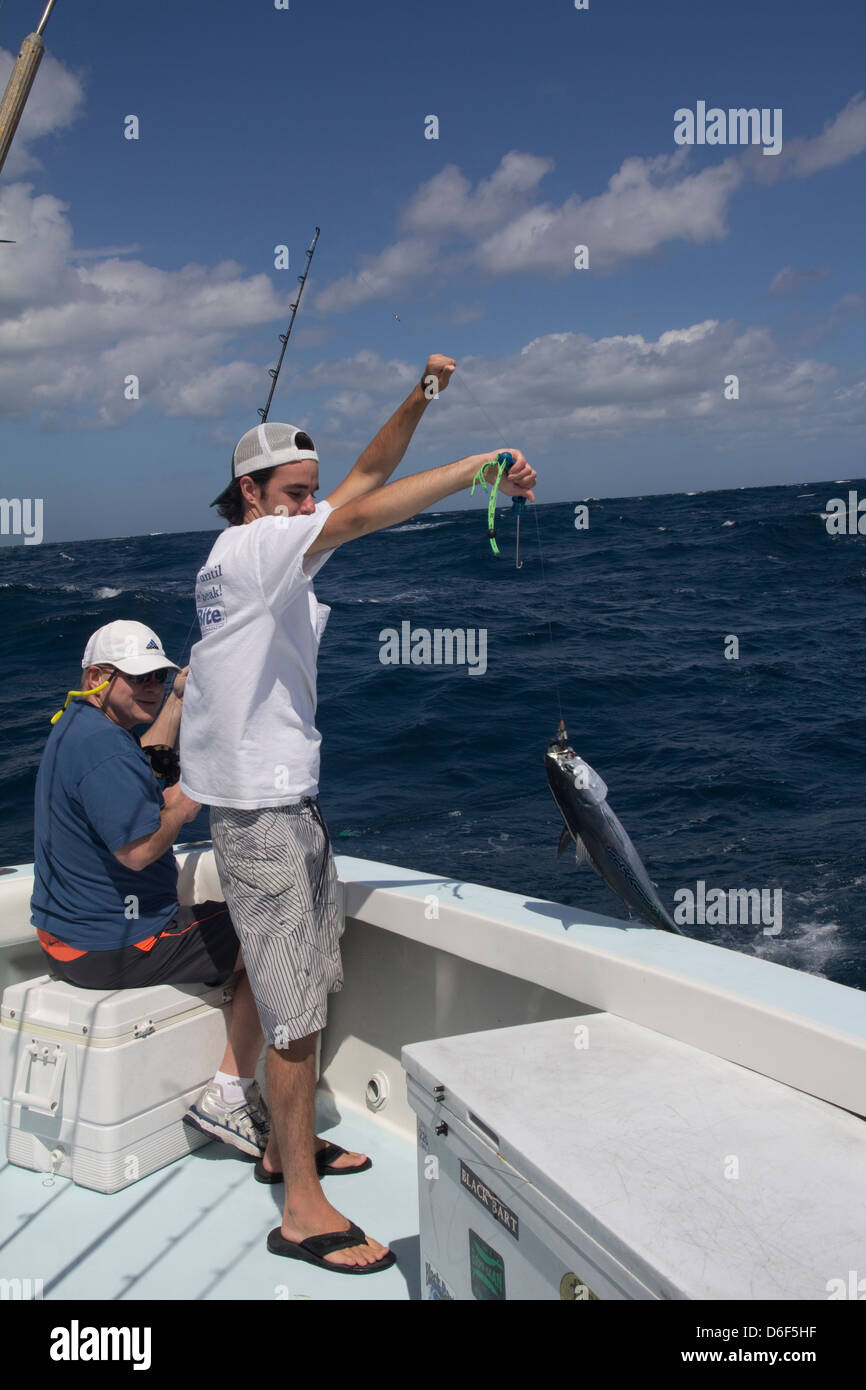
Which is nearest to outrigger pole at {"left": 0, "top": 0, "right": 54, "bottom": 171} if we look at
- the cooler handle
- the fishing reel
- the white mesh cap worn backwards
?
the white mesh cap worn backwards

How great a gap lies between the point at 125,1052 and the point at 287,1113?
1.88 feet

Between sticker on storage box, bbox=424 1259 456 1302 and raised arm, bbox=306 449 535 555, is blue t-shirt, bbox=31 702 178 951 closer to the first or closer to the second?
raised arm, bbox=306 449 535 555

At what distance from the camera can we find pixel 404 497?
221cm

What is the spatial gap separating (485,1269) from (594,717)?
1054 cm

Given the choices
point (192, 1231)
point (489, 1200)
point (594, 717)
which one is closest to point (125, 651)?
point (192, 1231)

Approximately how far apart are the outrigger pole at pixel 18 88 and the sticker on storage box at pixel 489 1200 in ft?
7.41

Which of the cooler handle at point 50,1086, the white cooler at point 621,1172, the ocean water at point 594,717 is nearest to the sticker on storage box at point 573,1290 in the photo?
the white cooler at point 621,1172

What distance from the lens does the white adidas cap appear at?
9.57 ft

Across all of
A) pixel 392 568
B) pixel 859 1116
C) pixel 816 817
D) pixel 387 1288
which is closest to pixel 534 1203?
pixel 859 1116

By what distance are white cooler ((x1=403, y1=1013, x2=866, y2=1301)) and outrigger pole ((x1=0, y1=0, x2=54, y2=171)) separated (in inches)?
81.9

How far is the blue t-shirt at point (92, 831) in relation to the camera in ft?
9.06

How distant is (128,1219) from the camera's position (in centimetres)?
276

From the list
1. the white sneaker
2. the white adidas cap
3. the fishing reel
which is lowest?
the white sneaker

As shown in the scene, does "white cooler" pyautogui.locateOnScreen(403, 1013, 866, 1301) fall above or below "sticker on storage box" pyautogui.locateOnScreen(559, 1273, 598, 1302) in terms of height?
above
